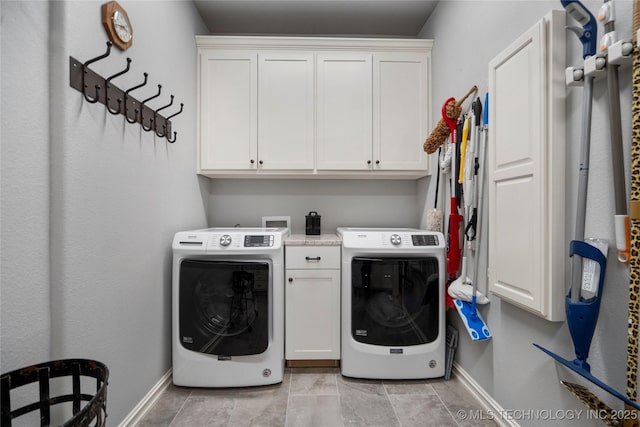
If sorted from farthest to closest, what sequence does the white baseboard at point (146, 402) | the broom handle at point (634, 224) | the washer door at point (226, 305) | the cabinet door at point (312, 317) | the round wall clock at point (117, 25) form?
the cabinet door at point (312, 317), the washer door at point (226, 305), the white baseboard at point (146, 402), the round wall clock at point (117, 25), the broom handle at point (634, 224)

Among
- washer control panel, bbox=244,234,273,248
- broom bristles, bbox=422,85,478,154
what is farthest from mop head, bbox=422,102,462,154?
washer control panel, bbox=244,234,273,248

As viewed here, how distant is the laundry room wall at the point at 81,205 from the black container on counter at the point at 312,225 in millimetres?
1082

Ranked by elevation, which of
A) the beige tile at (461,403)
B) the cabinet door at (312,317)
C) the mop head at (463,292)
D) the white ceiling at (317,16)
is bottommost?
the beige tile at (461,403)

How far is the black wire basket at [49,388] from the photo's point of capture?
81 cm

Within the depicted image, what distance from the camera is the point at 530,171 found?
3.72 ft

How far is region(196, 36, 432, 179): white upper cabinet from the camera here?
7.38 feet

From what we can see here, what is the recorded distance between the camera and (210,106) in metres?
2.26

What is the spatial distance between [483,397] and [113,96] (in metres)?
2.44

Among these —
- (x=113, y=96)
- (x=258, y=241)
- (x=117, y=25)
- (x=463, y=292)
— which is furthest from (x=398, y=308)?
(x=117, y=25)

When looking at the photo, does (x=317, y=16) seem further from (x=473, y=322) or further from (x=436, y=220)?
(x=473, y=322)

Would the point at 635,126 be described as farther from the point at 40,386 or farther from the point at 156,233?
the point at 156,233

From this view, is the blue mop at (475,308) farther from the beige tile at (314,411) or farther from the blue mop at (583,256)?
the beige tile at (314,411)

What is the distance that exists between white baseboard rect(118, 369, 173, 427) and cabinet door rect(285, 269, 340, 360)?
75 cm

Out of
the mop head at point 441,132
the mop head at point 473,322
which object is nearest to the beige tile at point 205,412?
the mop head at point 473,322
